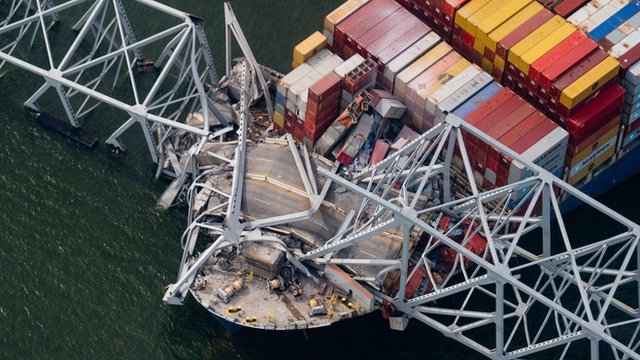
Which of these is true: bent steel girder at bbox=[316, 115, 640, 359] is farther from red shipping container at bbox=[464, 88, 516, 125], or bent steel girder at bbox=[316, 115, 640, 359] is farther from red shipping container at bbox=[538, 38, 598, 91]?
red shipping container at bbox=[538, 38, 598, 91]

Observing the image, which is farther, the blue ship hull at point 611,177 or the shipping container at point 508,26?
the blue ship hull at point 611,177

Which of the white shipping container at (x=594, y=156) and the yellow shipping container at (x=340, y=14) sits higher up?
the yellow shipping container at (x=340, y=14)

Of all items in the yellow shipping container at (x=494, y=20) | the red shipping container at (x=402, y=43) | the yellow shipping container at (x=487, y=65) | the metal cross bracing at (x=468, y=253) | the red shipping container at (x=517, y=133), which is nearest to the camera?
the metal cross bracing at (x=468, y=253)

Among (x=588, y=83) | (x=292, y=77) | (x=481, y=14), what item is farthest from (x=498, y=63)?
(x=292, y=77)

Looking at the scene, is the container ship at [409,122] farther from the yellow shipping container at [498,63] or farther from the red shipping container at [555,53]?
the yellow shipping container at [498,63]

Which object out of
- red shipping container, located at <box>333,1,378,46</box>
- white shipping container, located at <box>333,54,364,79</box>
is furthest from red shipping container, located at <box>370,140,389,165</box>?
red shipping container, located at <box>333,1,378,46</box>

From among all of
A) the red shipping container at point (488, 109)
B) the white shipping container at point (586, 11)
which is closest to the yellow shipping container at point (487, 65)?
the red shipping container at point (488, 109)
